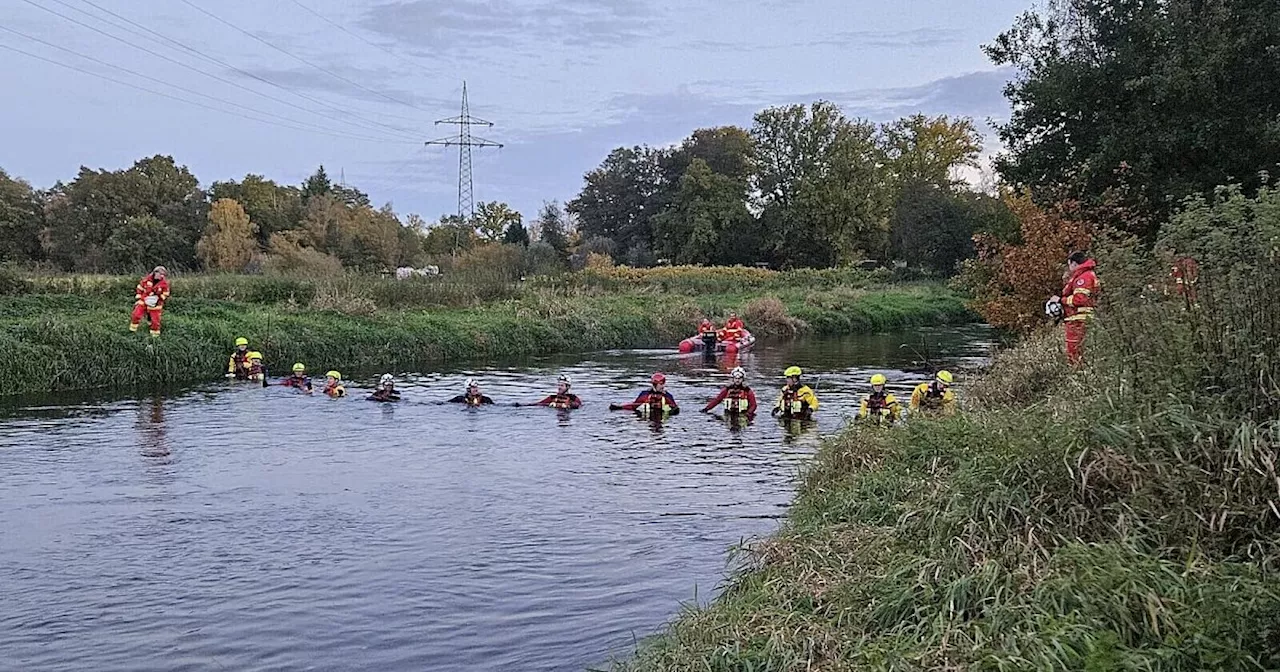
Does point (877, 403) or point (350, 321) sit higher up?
point (350, 321)

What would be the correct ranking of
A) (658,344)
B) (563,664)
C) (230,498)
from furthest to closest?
(658,344)
(230,498)
(563,664)

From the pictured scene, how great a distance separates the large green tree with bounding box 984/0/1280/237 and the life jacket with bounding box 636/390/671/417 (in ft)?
28.5

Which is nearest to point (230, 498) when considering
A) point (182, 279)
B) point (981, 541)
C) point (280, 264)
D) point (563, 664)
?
point (563, 664)

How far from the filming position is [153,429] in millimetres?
15867

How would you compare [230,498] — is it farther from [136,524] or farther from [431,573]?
[431,573]

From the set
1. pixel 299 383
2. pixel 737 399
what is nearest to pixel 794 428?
pixel 737 399

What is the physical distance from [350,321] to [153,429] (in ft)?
38.1

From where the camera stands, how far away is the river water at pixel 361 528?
732cm

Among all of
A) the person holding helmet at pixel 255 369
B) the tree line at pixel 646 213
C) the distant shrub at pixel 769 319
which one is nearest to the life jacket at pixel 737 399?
the person holding helmet at pixel 255 369

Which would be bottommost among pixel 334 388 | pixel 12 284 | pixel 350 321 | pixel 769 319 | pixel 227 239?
pixel 334 388

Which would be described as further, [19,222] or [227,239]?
[19,222]

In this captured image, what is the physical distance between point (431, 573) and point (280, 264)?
33.8 meters

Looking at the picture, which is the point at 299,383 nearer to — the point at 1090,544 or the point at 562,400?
the point at 562,400

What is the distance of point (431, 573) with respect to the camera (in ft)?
28.8
